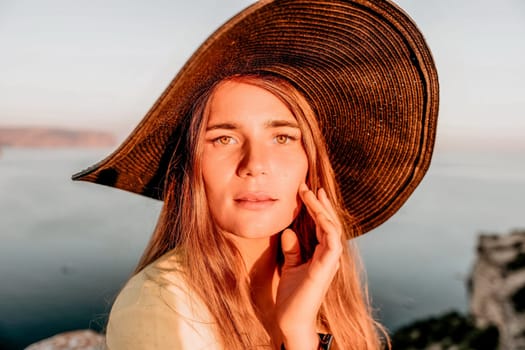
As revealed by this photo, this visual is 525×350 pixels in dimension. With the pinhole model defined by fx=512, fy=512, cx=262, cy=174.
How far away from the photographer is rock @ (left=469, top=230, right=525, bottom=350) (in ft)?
30.8

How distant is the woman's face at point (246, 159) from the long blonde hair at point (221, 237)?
44 mm

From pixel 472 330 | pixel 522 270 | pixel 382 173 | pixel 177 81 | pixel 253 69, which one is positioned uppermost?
pixel 253 69

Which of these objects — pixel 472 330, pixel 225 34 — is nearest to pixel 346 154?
pixel 225 34

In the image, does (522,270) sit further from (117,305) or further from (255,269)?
(117,305)

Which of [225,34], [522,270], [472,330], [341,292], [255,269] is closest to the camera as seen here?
[225,34]

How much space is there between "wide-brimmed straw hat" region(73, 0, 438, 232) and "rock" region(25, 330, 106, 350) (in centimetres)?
204

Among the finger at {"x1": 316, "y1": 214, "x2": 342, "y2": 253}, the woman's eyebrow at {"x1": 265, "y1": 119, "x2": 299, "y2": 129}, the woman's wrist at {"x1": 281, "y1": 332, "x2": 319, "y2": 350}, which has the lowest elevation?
the woman's wrist at {"x1": 281, "y1": 332, "x2": 319, "y2": 350}

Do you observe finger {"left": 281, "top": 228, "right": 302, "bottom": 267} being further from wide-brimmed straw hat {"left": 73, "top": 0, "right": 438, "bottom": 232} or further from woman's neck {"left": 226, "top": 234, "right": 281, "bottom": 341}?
wide-brimmed straw hat {"left": 73, "top": 0, "right": 438, "bottom": 232}

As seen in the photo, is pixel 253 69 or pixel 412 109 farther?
pixel 412 109

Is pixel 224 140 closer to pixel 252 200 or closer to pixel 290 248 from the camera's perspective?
pixel 252 200

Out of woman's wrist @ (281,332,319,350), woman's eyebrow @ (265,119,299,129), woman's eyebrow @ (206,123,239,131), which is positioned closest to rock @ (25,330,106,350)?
woman's wrist @ (281,332,319,350)

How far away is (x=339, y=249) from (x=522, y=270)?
9383 millimetres

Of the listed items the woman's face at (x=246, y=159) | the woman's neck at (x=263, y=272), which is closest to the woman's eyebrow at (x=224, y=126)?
the woman's face at (x=246, y=159)

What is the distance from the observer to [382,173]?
268 cm
